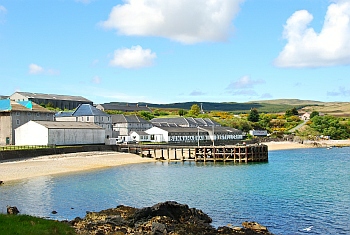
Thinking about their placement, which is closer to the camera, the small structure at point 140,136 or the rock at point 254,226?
the rock at point 254,226

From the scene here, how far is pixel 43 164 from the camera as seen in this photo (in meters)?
46.8

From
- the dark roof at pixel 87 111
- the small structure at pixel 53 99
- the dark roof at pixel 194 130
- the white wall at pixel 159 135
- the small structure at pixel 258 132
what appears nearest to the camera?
the dark roof at pixel 87 111

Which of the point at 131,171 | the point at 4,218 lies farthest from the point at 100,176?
the point at 4,218

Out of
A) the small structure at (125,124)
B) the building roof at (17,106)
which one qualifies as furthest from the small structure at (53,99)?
the building roof at (17,106)

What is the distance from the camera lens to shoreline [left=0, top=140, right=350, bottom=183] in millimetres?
41072

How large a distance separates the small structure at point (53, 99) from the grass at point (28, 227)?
9841 centimetres

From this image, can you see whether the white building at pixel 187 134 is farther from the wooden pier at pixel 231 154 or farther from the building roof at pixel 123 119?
the wooden pier at pixel 231 154

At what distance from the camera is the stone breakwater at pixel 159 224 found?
61.7ft

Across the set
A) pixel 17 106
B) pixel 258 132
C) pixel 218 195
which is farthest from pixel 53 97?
pixel 218 195

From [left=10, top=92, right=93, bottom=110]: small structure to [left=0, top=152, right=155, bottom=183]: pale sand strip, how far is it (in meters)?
55.2

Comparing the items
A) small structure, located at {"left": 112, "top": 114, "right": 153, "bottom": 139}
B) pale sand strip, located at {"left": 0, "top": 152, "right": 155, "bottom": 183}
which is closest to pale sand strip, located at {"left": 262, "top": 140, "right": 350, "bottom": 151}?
small structure, located at {"left": 112, "top": 114, "right": 153, "bottom": 139}

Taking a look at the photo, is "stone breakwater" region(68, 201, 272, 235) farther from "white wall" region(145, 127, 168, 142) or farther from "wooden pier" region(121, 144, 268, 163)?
"white wall" region(145, 127, 168, 142)

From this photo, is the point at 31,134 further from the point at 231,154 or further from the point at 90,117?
the point at 231,154

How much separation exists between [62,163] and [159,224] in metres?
32.4
